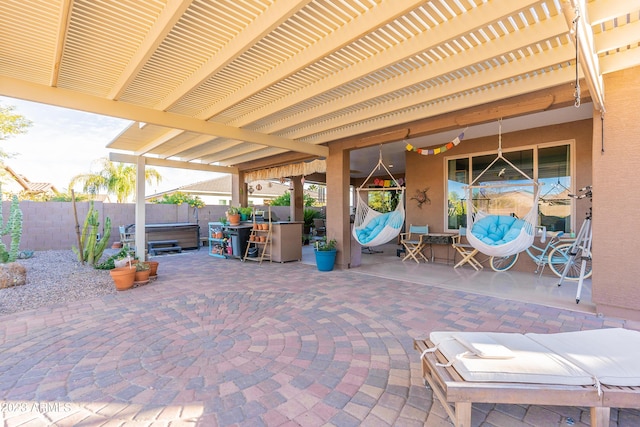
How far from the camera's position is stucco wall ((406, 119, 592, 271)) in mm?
5016

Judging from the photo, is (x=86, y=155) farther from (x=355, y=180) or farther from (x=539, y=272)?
(x=539, y=272)

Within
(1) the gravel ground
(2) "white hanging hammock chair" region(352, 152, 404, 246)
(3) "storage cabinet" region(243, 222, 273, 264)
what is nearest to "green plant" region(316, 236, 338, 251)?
(2) "white hanging hammock chair" region(352, 152, 404, 246)

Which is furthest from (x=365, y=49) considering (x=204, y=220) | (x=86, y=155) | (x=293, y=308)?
(x=86, y=155)

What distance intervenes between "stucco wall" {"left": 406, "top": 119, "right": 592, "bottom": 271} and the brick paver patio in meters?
2.69

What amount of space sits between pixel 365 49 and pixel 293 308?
2.99m

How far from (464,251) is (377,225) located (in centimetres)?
198

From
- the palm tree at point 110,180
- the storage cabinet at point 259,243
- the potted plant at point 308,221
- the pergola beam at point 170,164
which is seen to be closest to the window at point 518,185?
the storage cabinet at point 259,243

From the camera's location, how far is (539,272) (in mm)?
5305

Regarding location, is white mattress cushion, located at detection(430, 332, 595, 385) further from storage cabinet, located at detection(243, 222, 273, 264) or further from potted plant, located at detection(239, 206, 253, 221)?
potted plant, located at detection(239, 206, 253, 221)

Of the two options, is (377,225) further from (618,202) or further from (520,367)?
(520,367)

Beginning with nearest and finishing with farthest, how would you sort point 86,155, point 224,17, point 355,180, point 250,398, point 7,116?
point 250,398
point 224,17
point 7,116
point 355,180
point 86,155

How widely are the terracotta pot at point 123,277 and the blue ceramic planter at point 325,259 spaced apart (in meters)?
3.12

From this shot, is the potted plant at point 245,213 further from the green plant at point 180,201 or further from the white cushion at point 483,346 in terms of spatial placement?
the white cushion at point 483,346

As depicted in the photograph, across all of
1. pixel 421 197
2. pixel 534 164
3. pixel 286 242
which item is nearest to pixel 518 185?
pixel 534 164
